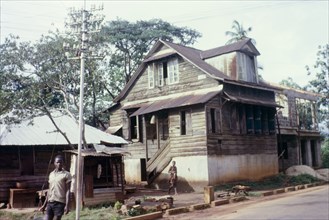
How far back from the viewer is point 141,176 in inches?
1051

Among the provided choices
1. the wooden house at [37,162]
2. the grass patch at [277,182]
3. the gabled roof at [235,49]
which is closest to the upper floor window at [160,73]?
the gabled roof at [235,49]

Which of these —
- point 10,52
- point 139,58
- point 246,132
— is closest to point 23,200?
point 10,52

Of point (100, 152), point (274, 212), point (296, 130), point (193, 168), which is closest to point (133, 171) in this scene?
point (193, 168)

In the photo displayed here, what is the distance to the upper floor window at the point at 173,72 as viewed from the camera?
86.6ft

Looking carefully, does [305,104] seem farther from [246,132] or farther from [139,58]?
[139,58]

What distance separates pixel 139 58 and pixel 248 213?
29882mm

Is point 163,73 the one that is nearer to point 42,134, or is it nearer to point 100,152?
point 42,134

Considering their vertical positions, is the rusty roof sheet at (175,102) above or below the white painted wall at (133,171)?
above

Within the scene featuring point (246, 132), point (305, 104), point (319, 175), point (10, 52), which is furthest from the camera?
point (305, 104)

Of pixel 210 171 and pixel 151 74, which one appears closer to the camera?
pixel 210 171

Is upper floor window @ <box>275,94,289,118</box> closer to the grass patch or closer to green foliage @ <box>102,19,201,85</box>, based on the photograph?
the grass patch

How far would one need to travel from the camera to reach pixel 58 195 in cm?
Result: 843

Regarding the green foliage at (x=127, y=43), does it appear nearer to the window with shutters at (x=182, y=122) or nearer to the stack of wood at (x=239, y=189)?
the window with shutters at (x=182, y=122)

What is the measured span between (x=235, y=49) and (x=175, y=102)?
5567 millimetres
